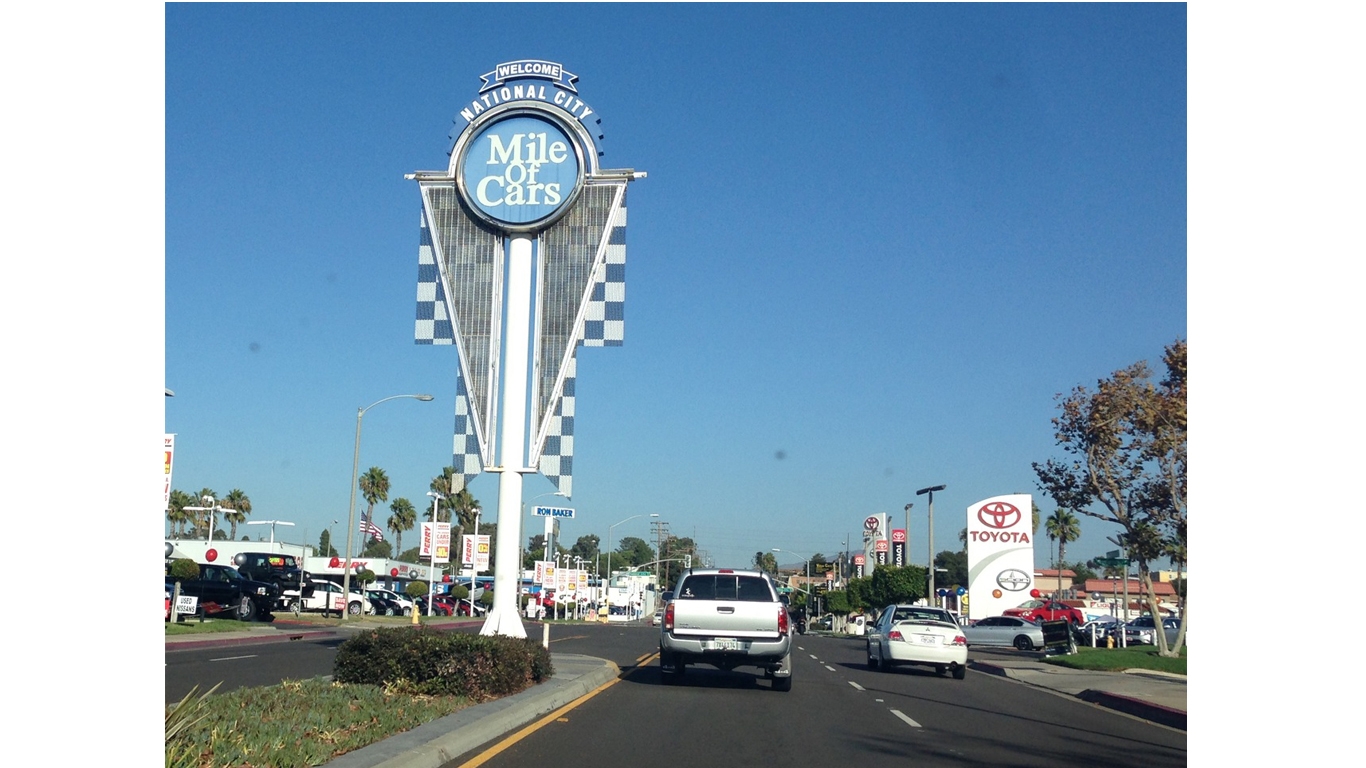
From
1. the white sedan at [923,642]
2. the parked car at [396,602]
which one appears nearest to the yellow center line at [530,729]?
the white sedan at [923,642]

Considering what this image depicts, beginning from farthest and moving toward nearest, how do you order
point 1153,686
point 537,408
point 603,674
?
point 537,408 → point 1153,686 → point 603,674

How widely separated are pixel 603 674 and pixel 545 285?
8178 mm

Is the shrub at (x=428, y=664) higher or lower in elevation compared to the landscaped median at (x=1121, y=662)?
higher

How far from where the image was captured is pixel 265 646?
1117 inches

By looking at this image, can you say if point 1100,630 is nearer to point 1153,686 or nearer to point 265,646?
point 1153,686

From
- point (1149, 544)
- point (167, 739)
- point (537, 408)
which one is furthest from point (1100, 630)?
point (167, 739)

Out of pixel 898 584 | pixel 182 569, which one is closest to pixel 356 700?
pixel 182 569

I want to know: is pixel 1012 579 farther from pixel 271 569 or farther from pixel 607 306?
pixel 607 306

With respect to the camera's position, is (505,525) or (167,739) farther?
(505,525)

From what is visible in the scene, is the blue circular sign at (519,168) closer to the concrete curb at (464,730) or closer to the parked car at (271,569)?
the concrete curb at (464,730)

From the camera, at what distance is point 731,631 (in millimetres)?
17328

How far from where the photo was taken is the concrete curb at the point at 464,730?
8508 mm

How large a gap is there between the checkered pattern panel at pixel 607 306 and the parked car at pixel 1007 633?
30271 millimetres
